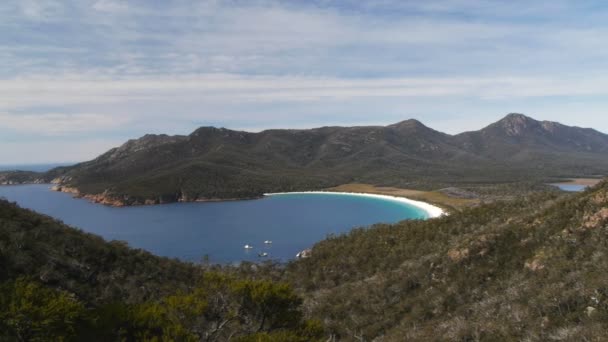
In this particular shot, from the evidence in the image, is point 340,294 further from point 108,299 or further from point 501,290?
point 108,299

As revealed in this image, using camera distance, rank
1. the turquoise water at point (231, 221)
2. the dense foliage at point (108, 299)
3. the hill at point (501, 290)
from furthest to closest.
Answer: the turquoise water at point (231, 221)
the hill at point (501, 290)
the dense foliage at point (108, 299)

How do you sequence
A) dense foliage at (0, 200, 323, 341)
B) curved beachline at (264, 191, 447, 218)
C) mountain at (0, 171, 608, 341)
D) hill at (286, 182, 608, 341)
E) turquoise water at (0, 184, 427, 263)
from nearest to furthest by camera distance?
dense foliage at (0, 200, 323, 341) → mountain at (0, 171, 608, 341) → hill at (286, 182, 608, 341) → turquoise water at (0, 184, 427, 263) → curved beachline at (264, 191, 447, 218)

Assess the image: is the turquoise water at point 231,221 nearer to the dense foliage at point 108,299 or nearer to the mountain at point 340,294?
the dense foliage at point 108,299

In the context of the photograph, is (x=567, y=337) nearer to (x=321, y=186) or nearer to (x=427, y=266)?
(x=427, y=266)

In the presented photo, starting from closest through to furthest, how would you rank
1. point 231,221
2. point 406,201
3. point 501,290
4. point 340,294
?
point 501,290 → point 340,294 → point 231,221 → point 406,201

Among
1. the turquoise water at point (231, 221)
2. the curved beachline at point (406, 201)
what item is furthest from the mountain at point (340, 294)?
the curved beachline at point (406, 201)

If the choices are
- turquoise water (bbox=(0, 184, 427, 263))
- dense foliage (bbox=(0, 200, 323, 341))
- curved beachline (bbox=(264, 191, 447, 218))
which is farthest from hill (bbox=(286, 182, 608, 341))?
curved beachline (bbox=(264, 191, 447, 218))

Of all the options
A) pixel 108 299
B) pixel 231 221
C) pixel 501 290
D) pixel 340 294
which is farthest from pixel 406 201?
pixel 108 299

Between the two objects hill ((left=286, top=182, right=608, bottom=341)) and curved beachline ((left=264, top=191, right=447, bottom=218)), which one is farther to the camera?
curved beachline ((left=264, top=191, right=447, bottom=218))

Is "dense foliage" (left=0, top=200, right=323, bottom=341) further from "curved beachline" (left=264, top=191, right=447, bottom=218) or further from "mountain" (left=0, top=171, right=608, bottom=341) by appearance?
"curved beachline" (left=264, top=191, right=447, bottom=218)
